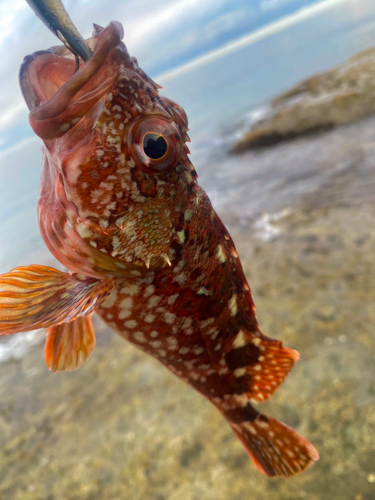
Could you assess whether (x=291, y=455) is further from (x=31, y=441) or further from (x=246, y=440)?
(x=31, y=441)

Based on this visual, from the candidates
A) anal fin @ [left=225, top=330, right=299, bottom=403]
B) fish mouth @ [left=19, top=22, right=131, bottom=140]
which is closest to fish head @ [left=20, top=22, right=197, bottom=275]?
fish mouth @ [left=19, top=22, right=131, bottom=140]

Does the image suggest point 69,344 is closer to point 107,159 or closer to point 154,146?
point 107,159

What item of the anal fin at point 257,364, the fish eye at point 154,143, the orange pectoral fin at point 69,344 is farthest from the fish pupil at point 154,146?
the anal fin at point 257,364

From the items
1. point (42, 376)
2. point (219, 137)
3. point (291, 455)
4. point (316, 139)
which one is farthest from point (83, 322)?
point (219, 137)

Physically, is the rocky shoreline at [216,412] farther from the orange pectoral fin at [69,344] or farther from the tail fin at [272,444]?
the orange pectoral fin at [69,344]

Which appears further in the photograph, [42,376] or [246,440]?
[42,376]

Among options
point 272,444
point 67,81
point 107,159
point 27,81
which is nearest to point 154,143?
point 107,159
